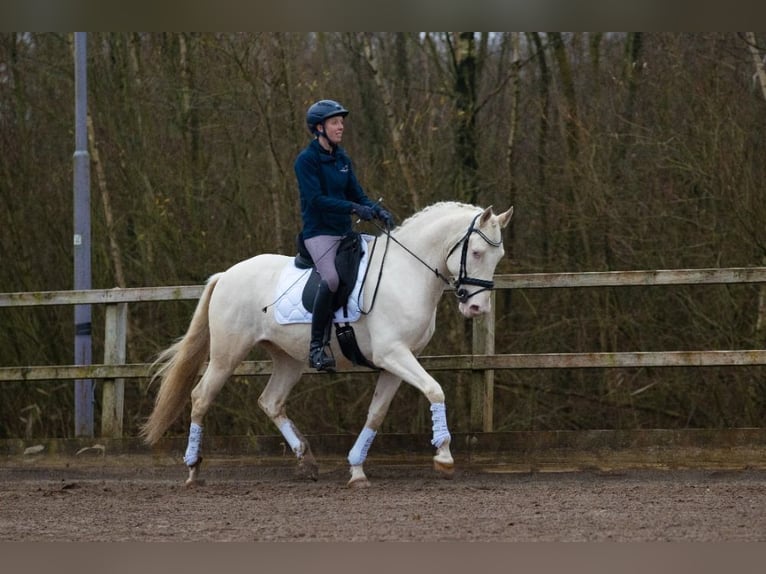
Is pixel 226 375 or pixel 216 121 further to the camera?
pixel 216 121

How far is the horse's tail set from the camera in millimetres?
9070

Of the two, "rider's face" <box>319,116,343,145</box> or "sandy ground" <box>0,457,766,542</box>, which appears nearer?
"sandy ground" <box>0,457,766,542</box>

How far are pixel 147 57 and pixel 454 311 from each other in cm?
555

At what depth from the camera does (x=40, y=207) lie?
49.4ft

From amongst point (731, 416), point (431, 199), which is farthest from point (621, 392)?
point (431, 199)

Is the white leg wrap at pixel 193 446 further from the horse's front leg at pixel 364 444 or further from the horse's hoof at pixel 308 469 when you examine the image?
the horse's front leg at pixel 364 444

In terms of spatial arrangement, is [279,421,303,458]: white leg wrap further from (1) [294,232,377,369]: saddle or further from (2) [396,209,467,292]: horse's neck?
(2) [396,209,467,292]: horse's neck

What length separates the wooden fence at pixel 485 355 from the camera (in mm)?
8594

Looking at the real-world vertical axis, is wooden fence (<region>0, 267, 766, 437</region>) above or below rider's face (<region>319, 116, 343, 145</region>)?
below

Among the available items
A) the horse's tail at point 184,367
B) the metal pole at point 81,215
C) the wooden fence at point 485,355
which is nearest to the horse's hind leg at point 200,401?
the horse's tail at point 184,367

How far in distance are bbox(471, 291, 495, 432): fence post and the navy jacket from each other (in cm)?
146

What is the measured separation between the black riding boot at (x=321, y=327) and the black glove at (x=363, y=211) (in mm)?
559

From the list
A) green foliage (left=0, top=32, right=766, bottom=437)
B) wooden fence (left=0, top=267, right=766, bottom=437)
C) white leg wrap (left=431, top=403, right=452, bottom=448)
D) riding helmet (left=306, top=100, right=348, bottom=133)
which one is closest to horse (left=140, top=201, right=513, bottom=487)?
white leg wrap (left=431, top=403, right=452, bottom=448)

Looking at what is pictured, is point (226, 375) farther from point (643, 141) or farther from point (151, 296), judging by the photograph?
point (643, 141)
